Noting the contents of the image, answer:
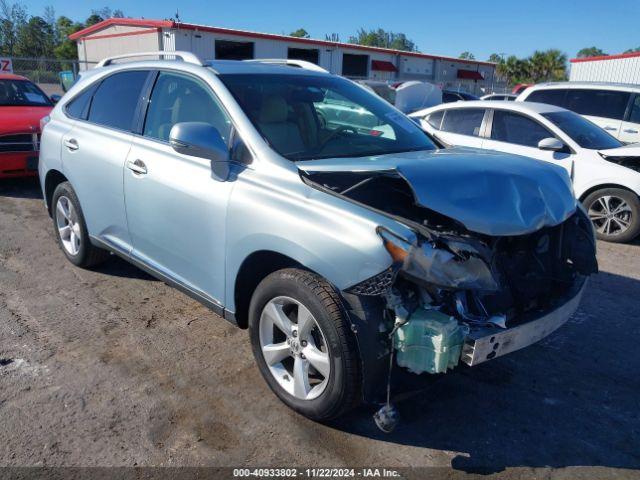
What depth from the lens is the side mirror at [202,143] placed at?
9.96 feet

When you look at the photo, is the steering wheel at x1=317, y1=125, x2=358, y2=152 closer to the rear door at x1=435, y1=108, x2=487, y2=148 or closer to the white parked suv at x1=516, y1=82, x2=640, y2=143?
the rear door at x1=435, y1=108, x2=487, y2=148

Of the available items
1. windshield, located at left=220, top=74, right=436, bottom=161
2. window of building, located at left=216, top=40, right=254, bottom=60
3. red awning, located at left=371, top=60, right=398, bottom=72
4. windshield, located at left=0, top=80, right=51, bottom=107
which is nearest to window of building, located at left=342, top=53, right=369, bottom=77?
red awning, located at left=371, top=60, right=398, bottom=72

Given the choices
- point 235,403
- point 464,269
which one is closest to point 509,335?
point 464,269

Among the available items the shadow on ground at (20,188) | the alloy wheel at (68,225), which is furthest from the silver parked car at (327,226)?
the shadow on ground at (20,188)

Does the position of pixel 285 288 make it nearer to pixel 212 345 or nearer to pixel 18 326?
pixel 212 345

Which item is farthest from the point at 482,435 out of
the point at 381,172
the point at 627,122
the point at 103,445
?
the point at 627,122

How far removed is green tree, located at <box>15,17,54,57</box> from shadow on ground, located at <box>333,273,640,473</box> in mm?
61974

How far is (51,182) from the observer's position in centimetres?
523

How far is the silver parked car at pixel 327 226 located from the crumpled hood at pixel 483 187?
0.4 inches

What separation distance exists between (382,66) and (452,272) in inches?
1544

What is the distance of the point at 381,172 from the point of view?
9.31ft

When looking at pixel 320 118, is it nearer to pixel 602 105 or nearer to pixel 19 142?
pixel 19 142

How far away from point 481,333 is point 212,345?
1.99 m

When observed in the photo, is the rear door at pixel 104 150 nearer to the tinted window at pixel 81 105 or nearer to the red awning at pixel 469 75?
the tinted window at pixel 81 105
